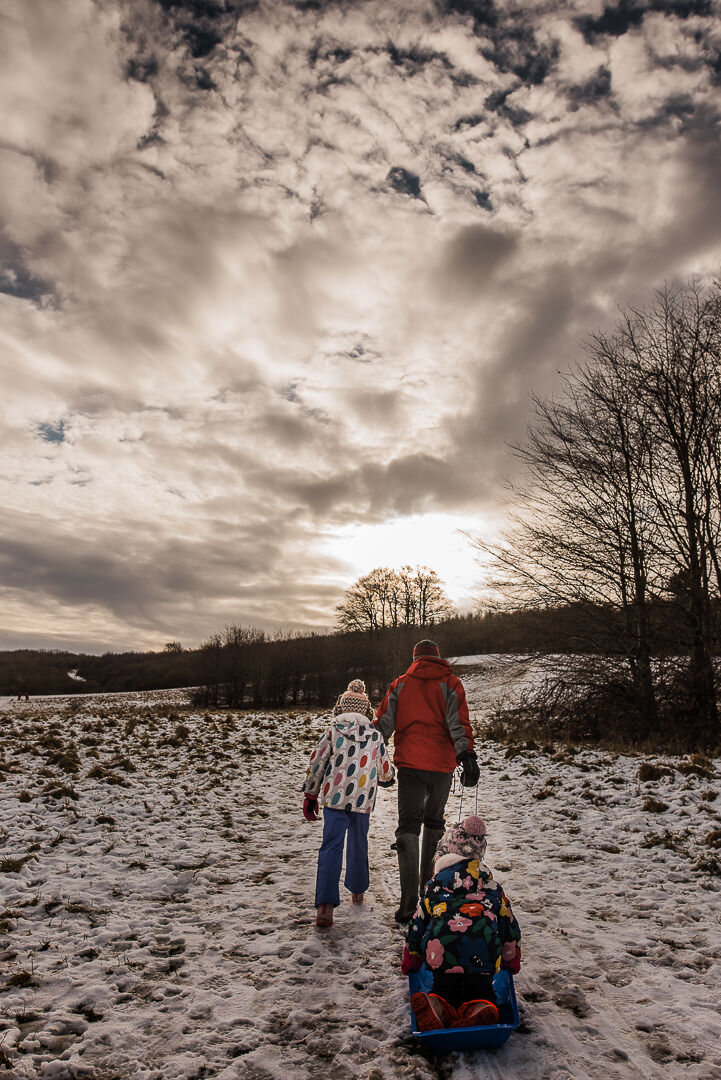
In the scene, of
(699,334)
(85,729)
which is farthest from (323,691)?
(699,334)

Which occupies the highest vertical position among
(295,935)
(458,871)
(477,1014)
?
(458,871)

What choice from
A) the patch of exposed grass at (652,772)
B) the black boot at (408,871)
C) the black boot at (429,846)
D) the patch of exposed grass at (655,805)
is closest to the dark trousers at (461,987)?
the black boot at (408,871)

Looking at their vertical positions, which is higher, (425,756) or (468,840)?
(425,756)

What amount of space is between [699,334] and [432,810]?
39.5ft

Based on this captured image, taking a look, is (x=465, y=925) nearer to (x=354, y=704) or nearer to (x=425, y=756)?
(x=425, y=756)

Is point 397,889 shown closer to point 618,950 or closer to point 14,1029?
point 618,950

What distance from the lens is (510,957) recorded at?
335cm

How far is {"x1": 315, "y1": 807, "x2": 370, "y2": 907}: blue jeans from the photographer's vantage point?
5.05 meters

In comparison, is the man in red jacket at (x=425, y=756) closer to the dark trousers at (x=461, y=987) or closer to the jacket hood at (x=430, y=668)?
the jacket hood at (x=430, y=668)

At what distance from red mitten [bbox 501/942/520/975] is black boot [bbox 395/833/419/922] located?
178cm

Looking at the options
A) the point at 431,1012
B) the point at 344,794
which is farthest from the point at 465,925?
the point at 344,794

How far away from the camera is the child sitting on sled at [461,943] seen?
3.13 metres

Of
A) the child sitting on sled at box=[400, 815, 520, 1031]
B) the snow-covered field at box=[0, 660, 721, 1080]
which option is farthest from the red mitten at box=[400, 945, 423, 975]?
the snow-covered field at box=[0, 660, 721, 1080]

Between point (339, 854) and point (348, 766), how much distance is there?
725 millimetres
